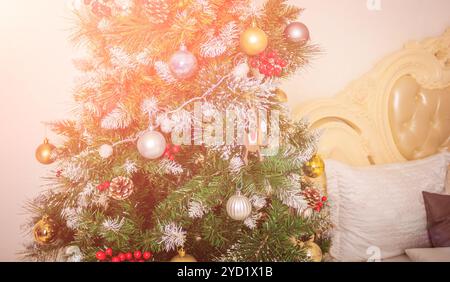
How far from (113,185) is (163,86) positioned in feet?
1.02

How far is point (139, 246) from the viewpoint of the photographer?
3.21ft

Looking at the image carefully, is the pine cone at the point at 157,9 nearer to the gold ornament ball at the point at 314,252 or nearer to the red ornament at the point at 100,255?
the red ornament at the point at 100,255

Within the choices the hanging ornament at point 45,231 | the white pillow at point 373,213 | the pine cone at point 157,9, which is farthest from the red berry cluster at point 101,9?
the white pillow at point 373,213

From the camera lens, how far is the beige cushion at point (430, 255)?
1.12 m

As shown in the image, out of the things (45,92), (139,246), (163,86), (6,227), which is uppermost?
(45,92)

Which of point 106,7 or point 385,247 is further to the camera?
point 385,247

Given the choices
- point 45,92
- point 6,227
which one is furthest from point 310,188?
point 6,227

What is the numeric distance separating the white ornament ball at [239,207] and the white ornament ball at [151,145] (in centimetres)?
23

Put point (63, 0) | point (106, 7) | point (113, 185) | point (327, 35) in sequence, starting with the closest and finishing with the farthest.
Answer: point (113, 185), point (106, 7), point (63, 0), point (327, 35)

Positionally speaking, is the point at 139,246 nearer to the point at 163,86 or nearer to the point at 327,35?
the point at 163,86

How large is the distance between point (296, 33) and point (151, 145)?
0.53m

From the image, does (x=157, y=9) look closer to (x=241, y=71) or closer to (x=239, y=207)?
(x=241, y=71)

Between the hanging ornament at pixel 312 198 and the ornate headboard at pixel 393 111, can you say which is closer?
the hanging ornament at pixel 312 198

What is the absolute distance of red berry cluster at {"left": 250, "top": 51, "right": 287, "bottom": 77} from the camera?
3.21 feet
